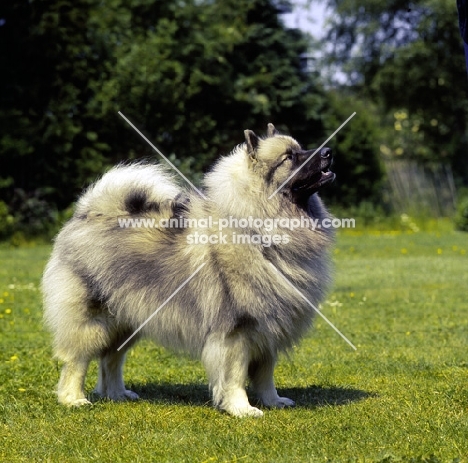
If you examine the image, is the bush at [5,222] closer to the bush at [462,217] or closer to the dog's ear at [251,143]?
the bush at [462,217]

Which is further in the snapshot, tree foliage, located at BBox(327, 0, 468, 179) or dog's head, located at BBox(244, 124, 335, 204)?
tree foliage, located at BBox(327, 0, 468, 179)

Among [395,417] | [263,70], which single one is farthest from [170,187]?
[263,70]

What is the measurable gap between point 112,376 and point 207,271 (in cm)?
114

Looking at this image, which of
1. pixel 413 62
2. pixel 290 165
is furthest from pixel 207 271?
pixel 413 62

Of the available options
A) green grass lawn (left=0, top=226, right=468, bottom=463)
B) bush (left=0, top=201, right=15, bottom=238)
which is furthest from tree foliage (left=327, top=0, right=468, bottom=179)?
green grass lawn (left=0, top=226, right=468, bottom=463)

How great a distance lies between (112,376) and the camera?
5.20m

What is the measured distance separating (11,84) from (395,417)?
15.5m

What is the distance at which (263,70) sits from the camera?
66.5 ft

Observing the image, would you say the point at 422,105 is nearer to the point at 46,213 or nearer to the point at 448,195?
the point at 448,195

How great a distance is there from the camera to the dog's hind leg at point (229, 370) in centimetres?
454

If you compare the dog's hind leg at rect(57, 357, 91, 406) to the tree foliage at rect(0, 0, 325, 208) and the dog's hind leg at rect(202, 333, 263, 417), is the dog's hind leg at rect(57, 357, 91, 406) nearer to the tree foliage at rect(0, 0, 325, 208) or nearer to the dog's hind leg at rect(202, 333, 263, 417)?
the dog's hind leg at rect(202, 333, 263, 417)

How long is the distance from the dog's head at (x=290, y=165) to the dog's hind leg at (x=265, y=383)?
1.04m

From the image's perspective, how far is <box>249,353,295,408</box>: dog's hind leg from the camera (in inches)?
189

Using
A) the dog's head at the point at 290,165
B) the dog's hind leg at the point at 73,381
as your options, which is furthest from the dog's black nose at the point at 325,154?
the dog's hind leg at the point at 73,381
